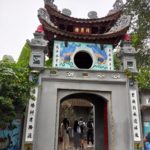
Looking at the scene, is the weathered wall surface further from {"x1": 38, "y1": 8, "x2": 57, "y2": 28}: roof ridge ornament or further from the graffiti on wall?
{"x1": 38, "y1": 8, "x2": 57, "y2": 28}: roof ridge ornament

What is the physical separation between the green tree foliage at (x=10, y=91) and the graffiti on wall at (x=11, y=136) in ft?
2.20

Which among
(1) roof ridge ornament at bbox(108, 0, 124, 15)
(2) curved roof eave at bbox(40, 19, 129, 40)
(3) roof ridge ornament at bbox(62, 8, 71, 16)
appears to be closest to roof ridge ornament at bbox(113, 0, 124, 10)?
(1) roof ridge ornament at bbox(108, 0, 124, 15)

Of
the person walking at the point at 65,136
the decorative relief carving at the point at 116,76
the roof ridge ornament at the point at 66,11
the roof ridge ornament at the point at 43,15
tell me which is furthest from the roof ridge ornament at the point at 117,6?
the person walking at the point at 65,136

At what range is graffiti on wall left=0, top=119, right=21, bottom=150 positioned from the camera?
7878 mm

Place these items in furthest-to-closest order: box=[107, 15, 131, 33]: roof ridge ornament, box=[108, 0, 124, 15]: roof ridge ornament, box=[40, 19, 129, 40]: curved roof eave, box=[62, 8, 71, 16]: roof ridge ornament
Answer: box=[62, 8, 71, 16]: roof ridge ornament → box=[108, 0, 124, 15]: roof ridge ornament → box=[107, 15, 131, 33]: roof ridge ornament → box=[40, 19, 129, 40]: curved roof eave

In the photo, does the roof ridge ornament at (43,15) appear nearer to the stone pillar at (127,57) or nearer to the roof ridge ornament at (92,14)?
the roof ridge ornament at (92,14)

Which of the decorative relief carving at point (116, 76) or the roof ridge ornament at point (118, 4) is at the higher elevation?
the roof ridge ornament at point (118, 4)

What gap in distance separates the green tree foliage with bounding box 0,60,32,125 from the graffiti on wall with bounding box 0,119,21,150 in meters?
0.67

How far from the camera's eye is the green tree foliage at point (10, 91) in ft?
22.8

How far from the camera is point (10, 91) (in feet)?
23.4

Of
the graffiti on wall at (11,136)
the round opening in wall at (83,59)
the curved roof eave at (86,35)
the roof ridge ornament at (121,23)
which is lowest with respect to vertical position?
the graffiti on wall at (11,136)

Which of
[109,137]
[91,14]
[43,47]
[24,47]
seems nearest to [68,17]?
[91,14]

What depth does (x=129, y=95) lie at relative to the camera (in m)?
8.74

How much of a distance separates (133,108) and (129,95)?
0.50 metres
